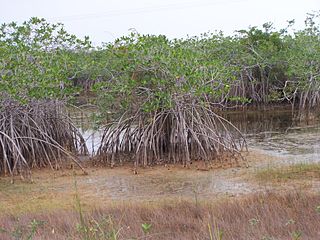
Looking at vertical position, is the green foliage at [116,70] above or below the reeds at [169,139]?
above

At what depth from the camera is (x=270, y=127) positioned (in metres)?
15.8

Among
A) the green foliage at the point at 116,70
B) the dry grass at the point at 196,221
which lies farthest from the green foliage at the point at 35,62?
the dry grass at the point at 196,221

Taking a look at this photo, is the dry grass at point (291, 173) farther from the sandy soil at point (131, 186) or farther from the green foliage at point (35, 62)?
the green foliage at point (35, 62)

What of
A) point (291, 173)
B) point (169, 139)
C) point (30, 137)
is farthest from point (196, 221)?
point (30, 137)

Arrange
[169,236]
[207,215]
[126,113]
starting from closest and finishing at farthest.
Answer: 1. [169,236]
2. [207,215]
3. [126,113]

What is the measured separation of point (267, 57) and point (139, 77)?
1145 centimetres

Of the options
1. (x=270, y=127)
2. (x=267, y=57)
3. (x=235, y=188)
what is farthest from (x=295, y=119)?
(x=235, y=188)

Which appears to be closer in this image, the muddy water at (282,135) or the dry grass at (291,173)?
the dry grass at (291,173)

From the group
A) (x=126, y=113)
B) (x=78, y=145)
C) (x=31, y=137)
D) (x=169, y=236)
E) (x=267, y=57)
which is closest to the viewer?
(x=169, y=236)

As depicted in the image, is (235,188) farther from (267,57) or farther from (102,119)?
(267,57)

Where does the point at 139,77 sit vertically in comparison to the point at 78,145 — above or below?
above

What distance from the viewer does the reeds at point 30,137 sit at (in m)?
9.80

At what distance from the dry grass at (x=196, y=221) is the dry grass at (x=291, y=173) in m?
2.21

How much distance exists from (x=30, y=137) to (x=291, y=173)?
471cm
